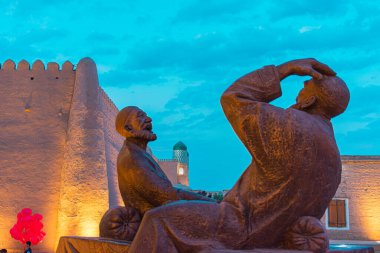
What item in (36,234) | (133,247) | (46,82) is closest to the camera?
(133,247)

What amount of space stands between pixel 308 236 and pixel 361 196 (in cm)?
1555

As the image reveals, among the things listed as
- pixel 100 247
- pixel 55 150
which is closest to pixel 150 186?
pixel 100 247

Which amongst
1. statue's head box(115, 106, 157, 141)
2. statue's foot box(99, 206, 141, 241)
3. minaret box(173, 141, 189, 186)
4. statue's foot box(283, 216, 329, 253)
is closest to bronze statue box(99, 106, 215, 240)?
statue's foot box(99, 206, 141, 241)

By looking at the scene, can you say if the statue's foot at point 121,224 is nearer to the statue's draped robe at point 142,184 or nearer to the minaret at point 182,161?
the statue's draped robe at point 142,184

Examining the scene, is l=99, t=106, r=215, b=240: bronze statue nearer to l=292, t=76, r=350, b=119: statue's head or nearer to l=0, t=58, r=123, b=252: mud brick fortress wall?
l=292, t=76, r=350, b=119: statue's head

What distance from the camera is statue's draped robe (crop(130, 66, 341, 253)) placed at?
232 cm

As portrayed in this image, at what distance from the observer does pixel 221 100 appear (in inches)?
104

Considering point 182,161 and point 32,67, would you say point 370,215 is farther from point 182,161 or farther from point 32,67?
point 182,161

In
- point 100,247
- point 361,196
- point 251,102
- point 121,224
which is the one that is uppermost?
point 361,196

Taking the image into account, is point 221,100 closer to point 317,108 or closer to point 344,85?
point 317,108

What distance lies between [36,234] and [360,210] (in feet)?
36.4

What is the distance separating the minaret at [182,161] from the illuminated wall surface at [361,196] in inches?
1078

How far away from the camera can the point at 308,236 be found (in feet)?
7.91

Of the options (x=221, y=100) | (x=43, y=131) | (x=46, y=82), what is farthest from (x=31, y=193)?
(x=221, y=100)
